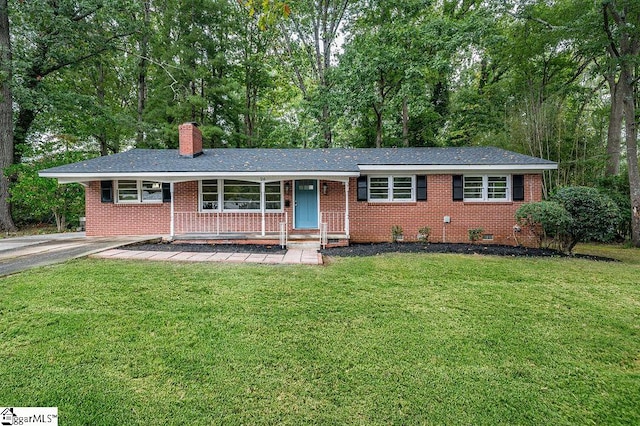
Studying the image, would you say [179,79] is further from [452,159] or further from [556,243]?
[556,243]

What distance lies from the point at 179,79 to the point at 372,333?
56.7 feet

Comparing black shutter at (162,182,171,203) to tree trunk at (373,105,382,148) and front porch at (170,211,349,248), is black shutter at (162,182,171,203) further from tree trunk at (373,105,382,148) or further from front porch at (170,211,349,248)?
tree trunk at (373,105,382,148)

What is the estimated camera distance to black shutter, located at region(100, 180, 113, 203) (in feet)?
30.2

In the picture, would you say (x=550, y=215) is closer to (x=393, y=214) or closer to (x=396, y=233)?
(x=396, y=233)

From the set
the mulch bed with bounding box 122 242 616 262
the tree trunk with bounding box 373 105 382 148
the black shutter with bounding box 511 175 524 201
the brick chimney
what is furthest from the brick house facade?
the tree trunk with bounding box 373 105 382 148

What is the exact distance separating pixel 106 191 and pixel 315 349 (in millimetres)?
10073

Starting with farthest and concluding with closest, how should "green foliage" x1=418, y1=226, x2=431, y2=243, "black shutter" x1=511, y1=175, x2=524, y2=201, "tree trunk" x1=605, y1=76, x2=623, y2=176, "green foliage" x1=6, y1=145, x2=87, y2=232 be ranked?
"tree trunk" x1=605, y1=76, x2=623, y2=176 < "green foliage" x1=6, y1=145, x2=87, y2=232 < "black shutter" x1=511, y1=175, x2=524, y2=201 < "green foliage" x1=418, y1=226, x2=431, y2=243

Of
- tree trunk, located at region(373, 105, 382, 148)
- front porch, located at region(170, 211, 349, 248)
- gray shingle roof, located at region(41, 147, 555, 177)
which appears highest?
tree trunk, located at region(373, 105, 382, 148)

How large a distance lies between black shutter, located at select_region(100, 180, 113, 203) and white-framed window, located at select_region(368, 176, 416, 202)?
360 inches

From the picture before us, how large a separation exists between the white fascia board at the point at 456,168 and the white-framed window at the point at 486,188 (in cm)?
32

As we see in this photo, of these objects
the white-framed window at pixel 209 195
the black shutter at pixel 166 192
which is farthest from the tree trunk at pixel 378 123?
the black shutter at pixel 166 192

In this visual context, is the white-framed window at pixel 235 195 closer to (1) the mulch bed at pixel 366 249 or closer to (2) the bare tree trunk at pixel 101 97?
(1) the mulch bed at pixel 366 249

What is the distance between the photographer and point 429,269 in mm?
5660

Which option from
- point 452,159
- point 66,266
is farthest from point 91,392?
point 452,159
